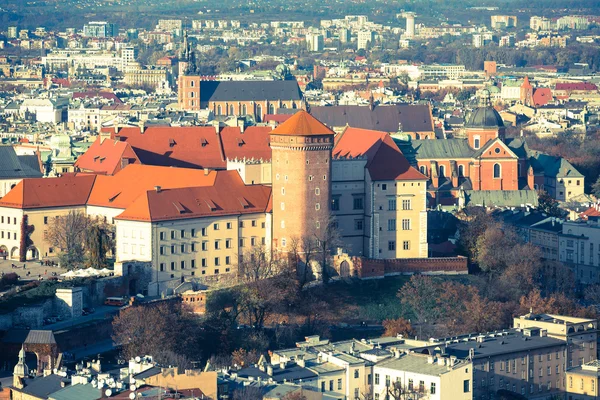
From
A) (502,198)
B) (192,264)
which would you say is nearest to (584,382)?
(192,264)

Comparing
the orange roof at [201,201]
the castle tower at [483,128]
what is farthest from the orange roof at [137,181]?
the castle tower at [483,128]

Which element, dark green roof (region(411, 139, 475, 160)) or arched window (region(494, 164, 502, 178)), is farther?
dark green roof (region(411, 139, 475, 160))

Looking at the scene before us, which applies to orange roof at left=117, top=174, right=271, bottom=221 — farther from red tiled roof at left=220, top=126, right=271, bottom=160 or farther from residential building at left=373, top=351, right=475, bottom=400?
residential building at left=373, top=351, right=475, bottom=400

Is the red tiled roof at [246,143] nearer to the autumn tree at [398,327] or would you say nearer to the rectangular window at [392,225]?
the rectangular window at [392,225]

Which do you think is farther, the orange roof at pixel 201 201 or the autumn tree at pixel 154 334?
the orange roof at pixel 201 201

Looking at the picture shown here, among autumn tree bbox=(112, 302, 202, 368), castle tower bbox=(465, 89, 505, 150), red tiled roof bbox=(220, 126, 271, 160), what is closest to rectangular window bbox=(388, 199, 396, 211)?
red tiled roof bbox=(220, 126, 271, 160)

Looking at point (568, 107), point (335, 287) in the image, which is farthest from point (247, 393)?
point (568, 107)
